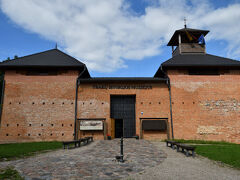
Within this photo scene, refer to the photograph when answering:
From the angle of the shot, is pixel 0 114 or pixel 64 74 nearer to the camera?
pixel 0 114

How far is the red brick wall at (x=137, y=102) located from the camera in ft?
47.0

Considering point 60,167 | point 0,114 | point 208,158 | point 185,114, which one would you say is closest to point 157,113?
point 185,114

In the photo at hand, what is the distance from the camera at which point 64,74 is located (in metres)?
15.0

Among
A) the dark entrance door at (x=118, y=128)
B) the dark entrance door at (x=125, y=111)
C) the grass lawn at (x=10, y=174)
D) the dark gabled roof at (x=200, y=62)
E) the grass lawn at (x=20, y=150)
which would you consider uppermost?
the dark gabled roof at (x=200, y=62)

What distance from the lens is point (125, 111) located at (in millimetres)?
15227

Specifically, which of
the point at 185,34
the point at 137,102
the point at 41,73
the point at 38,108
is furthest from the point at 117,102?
the point at 185,34

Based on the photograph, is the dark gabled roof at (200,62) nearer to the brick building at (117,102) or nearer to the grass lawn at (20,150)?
the brick building at (117,102)

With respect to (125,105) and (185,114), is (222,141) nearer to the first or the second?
(185,114)

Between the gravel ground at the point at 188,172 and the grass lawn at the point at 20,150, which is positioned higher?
the gravel ground at the point at 188,172

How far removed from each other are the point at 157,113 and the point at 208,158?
7320mm

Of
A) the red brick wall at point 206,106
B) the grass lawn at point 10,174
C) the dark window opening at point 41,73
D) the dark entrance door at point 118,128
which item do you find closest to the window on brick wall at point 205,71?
the red brick wall at point 206,106

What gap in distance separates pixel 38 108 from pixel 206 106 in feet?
47.5

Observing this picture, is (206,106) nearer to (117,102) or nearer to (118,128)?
(117,102)

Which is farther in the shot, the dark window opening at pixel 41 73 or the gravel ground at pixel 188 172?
the dark window opening at pixel 41 73
